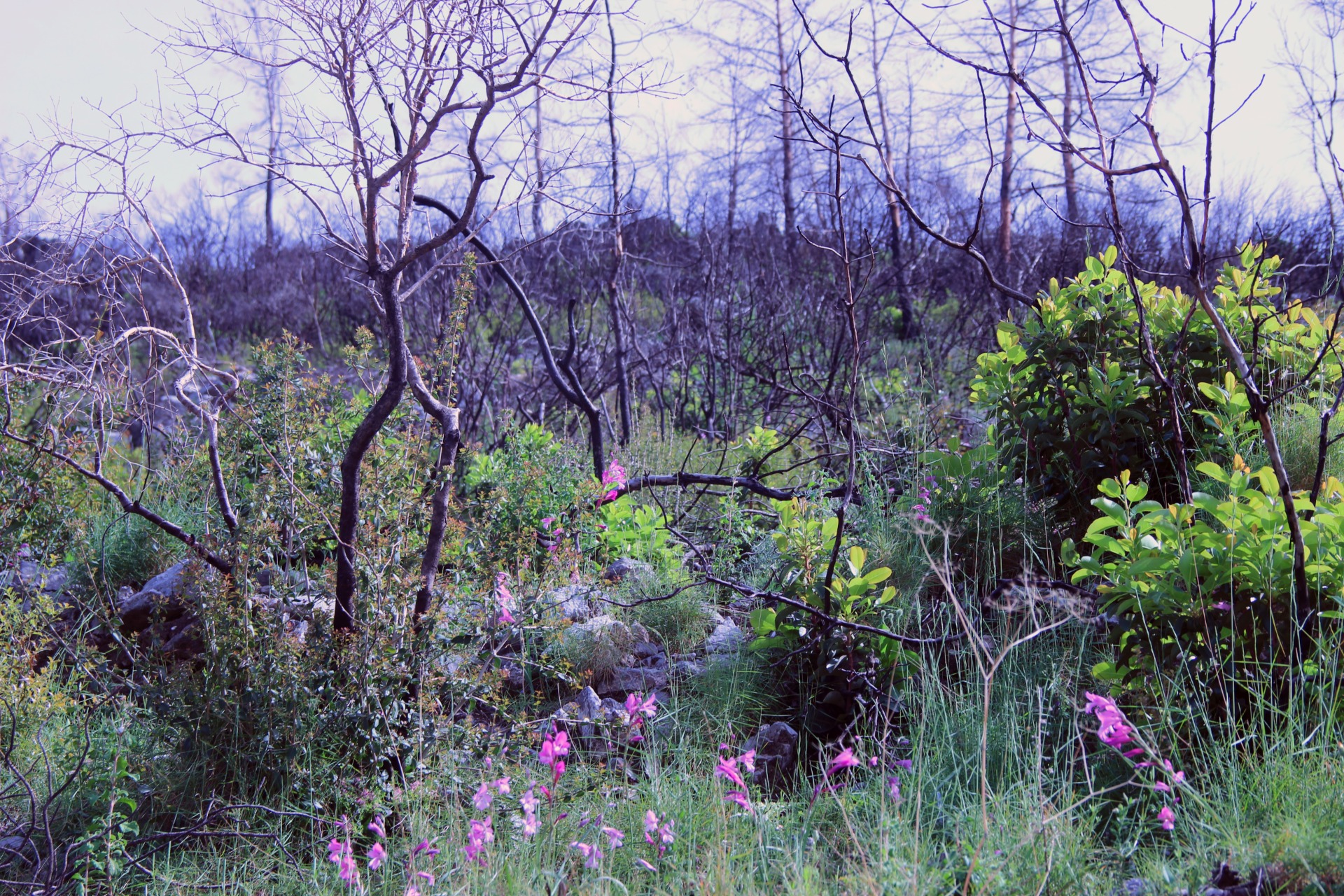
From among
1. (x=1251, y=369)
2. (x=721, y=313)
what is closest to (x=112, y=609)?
(x=1251, y=369)

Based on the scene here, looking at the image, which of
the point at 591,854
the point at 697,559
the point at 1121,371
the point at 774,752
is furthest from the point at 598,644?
the point at 1121,371

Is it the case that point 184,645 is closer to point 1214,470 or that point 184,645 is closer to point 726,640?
point 726,640

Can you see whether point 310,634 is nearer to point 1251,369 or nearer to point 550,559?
point 550,559

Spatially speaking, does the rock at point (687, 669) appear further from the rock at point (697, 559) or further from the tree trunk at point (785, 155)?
the tree trunk at point (785, 155)

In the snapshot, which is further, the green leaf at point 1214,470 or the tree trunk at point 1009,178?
the tree trunk at point 1009,178

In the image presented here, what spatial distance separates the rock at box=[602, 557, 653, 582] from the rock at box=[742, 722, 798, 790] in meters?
1.08

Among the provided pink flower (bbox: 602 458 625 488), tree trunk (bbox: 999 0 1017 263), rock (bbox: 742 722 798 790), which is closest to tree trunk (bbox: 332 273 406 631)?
rock (bbox: 742 722 798 790)

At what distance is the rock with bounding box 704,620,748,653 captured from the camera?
2.96 m

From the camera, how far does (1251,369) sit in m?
2.35

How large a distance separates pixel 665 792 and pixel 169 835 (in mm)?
1159

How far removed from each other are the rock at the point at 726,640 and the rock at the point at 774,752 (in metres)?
0.42

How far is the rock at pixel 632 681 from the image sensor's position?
3.00m

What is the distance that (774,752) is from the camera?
2480 millimetres

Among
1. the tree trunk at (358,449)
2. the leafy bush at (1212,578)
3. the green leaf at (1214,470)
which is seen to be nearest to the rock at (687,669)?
the tree trunk at (358,449)
